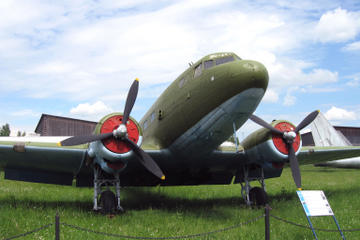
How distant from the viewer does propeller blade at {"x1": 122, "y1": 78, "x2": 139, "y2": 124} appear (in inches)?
358

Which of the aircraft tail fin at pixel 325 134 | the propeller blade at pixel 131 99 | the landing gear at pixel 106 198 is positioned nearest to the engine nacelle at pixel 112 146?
the propeller blade at pixel 131 99

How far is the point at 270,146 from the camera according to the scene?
34.8 ft

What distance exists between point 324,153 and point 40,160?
11.0m

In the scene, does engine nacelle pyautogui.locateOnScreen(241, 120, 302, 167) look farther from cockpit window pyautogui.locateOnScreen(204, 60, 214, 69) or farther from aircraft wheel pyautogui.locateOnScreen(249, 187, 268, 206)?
cockpit window pyautogui.locateOnScreen(204, 60, 214, 69)

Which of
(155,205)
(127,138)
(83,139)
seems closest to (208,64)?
(127,138)

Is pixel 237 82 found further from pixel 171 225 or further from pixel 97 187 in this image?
pixel 97 187

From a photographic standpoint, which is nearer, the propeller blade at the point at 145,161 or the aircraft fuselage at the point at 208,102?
the aircraft fuselage at the point at 208,102

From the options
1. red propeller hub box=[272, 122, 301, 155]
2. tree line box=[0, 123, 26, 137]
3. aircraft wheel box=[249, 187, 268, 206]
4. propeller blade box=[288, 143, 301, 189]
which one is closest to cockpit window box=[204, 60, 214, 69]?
red propeller hub box=[272, 122, 301, 155]

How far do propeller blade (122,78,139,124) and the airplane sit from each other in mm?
30

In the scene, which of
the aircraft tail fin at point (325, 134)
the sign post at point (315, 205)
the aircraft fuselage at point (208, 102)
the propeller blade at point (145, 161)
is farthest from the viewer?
the aircraft tail fin at point (325, 134)

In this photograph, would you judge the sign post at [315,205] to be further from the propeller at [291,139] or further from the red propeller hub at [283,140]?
the red propeller hub at [283,140]

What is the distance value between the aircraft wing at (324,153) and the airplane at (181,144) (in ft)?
0.20

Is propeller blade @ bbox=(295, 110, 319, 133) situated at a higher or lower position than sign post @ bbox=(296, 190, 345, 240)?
higher

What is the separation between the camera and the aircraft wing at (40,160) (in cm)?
946
